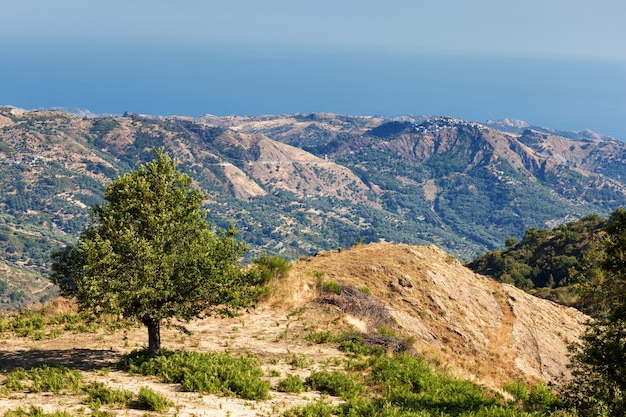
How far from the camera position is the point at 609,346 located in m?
16.1

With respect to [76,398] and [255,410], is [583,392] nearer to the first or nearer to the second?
[255,410]

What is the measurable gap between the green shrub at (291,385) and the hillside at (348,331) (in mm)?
379

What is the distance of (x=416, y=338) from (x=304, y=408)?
1552 cm

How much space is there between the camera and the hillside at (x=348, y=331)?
18.6m

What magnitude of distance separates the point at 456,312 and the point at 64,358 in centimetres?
2787

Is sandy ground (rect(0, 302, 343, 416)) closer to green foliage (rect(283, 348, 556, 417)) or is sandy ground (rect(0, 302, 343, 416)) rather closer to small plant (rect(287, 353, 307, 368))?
small plant (rect(287, 353, 307, 368))

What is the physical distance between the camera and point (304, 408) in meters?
15.9

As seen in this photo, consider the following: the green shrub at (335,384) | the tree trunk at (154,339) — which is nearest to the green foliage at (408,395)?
the green shrub at (335,384)

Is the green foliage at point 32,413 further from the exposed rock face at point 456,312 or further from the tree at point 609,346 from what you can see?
the exposed rock face at point 456,312

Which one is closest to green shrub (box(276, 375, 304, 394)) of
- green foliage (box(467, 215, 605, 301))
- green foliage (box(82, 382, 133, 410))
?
green foliage (box(82, 382, 133, 410))

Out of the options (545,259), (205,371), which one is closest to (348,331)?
(205,371)

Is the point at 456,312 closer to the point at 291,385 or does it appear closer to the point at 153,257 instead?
the point at 291,385

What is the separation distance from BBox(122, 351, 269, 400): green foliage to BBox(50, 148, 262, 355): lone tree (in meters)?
1.37

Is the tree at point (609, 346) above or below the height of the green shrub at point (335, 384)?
above
